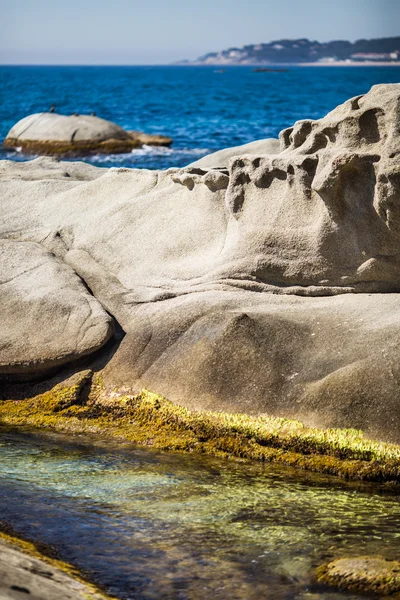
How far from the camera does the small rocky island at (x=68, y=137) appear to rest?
92.8 feet

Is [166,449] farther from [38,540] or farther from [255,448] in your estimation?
[38,540]

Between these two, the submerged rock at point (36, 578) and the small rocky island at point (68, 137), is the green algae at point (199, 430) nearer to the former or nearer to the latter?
the submerged rock at point (36, 578)

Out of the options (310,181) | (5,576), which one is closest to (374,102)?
(310,181)

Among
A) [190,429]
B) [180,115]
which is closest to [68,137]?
[180,115]

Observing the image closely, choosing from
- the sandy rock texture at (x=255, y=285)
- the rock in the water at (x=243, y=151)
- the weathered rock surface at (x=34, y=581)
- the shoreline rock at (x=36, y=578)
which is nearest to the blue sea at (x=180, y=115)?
the rock in the water at (x=243, y=151)

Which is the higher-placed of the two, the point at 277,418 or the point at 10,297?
the point at 10,297

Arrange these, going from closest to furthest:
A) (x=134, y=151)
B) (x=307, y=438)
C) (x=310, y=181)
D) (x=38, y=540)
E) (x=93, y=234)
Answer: (x=38, y=540) < (x=307, y=438) < (x=310, y=181) < (x=93, y=234) < (x=134, y=151)

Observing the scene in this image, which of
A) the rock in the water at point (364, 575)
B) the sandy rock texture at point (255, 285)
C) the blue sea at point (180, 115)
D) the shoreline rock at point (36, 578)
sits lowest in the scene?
the blue sea at point (180, 115)

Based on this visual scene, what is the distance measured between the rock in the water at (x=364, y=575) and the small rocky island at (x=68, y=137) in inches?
977

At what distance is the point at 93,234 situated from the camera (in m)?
8.62

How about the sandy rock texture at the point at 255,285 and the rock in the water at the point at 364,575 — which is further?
the sandy rock texture at the point at 255,285

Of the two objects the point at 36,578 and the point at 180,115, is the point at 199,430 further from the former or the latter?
the point at 180,115

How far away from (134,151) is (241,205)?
2210 cm

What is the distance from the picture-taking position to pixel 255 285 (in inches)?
296
